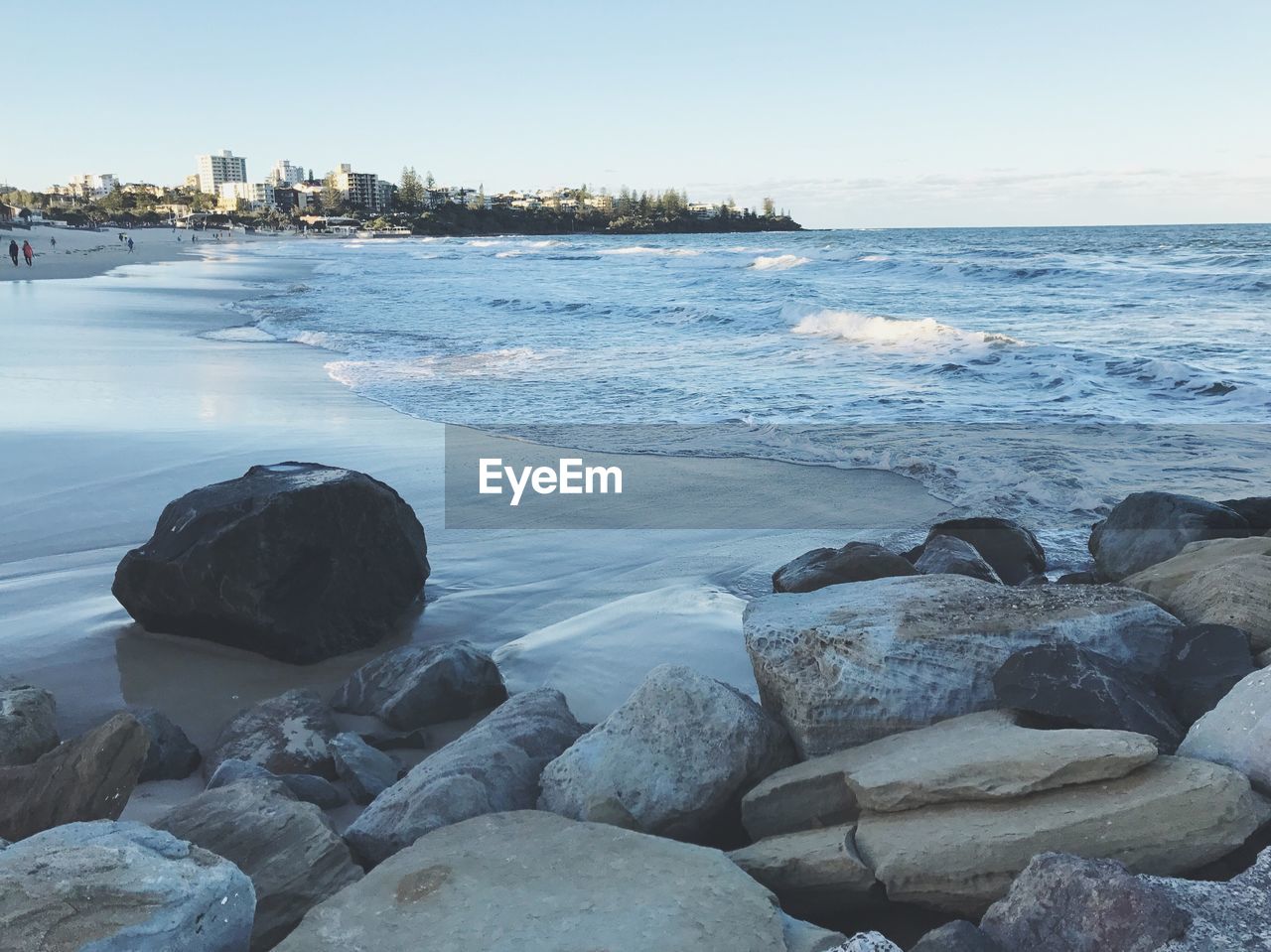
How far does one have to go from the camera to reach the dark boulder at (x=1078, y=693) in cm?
257

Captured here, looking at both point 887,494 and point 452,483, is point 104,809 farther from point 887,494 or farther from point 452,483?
point 887,494

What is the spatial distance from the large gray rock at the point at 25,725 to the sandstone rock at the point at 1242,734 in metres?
3.41

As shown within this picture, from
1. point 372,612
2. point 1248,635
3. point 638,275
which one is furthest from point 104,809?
point 638,275

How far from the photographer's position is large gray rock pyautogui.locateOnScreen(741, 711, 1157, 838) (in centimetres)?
228

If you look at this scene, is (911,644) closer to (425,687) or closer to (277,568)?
(425,687)

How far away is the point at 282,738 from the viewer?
3.45 meters

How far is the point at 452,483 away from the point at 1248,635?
16.2ft

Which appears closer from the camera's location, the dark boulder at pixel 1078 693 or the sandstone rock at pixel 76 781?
the dark boulder at pixel 1078 693

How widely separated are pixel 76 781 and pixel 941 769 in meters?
2.27

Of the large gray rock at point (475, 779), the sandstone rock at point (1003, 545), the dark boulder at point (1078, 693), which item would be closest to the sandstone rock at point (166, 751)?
the large gray rock at point (475, 779)

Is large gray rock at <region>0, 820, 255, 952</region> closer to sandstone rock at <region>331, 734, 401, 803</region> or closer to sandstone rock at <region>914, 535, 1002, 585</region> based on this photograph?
sandstone rock at <region>331, 734, 401, 803</region>

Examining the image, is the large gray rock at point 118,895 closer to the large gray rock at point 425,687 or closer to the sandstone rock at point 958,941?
the sandstone rock at point 958,941

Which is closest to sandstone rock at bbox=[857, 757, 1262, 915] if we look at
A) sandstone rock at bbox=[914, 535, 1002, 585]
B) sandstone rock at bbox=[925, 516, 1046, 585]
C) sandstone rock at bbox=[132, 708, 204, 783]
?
sandstone rock at bbox=[914, 535, 1002, 585]

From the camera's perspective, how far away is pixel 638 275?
34000mm
